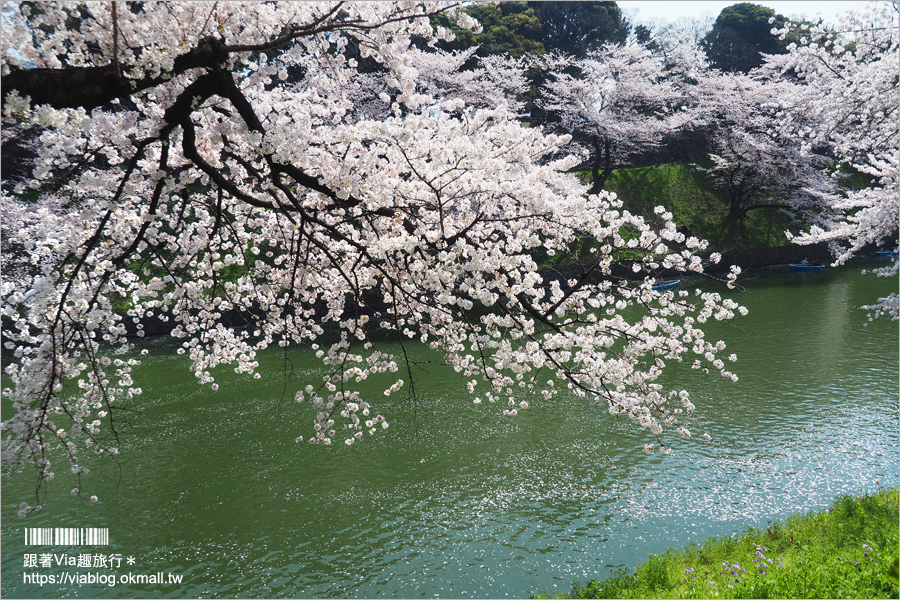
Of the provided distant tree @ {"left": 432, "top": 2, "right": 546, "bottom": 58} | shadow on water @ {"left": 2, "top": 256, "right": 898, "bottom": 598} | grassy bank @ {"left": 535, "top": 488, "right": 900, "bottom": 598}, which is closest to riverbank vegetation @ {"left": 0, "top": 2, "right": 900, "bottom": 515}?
shadow on water @ {"left": 2, "top": 256, "right": 898, "bottom": 598}

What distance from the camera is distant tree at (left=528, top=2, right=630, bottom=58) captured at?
98.1 ft

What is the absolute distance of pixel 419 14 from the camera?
3.69m

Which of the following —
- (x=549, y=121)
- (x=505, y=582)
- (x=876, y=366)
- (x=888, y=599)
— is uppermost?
(x=549, y=121)

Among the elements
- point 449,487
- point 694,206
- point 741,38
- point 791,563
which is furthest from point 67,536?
point 741,38

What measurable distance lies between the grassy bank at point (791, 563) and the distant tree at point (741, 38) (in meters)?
32.9

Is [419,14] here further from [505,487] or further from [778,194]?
[778,194]

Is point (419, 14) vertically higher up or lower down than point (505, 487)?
higher up

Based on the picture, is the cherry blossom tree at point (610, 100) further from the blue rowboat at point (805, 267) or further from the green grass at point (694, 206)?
the blue rowboat at point (805, 267)

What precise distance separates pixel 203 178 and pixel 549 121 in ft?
84.7

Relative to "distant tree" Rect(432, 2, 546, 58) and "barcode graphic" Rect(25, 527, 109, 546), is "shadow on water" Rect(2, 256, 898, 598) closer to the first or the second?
"barcode graphic" Rect(25, 527, 109, 546)

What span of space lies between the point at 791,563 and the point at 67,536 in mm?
7880

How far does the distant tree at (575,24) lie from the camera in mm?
29891

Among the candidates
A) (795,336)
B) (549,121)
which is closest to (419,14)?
(795,336)

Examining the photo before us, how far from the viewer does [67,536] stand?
6.81 metres
